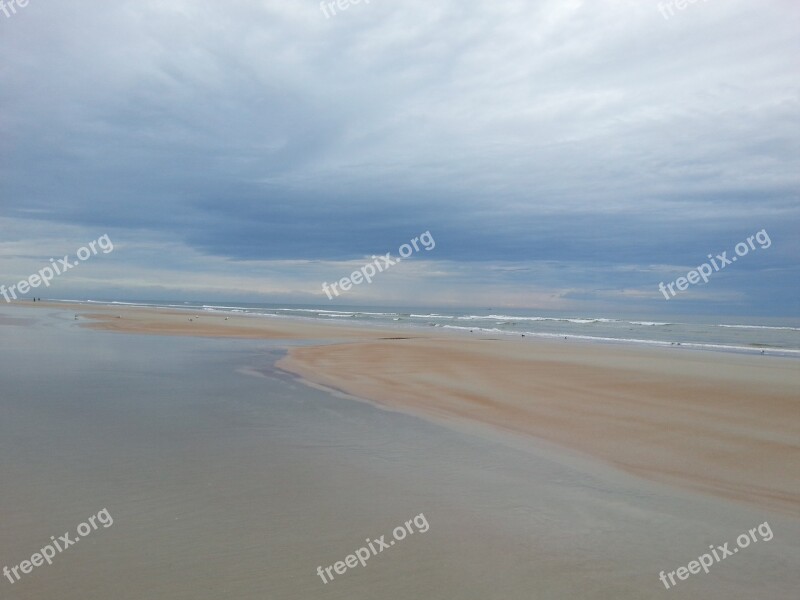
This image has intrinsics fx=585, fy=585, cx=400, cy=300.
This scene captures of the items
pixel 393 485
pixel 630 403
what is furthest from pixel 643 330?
pixel 393 485

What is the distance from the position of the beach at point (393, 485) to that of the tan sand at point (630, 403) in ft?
0.22

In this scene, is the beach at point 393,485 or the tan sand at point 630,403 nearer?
the beach at point 393,485

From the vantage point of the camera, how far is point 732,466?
7.75 metres

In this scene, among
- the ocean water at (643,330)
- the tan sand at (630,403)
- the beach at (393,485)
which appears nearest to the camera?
the beach at (393,485)

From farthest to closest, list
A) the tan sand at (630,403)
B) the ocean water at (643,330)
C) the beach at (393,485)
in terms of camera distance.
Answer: the ocean water at (643,330) → the tan sand at (630,403) → the beach at (393,485)

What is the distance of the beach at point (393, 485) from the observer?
448cm

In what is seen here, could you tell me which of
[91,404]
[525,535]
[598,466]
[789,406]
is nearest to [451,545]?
[525,535]

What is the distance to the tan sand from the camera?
7.72m

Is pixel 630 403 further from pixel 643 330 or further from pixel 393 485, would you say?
pixel 643 330

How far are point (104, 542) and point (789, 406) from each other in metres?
12.6

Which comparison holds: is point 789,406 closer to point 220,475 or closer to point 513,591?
point 513,591

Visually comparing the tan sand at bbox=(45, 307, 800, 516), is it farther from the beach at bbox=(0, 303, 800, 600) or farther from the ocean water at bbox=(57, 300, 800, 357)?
the ocean water at bbox=(57, 300, 800, 357)

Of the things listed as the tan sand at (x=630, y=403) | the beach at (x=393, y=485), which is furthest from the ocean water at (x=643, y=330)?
the beach at (x=393, y=485)

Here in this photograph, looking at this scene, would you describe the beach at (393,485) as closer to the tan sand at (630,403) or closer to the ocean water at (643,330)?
the tan sand at (630,403)
